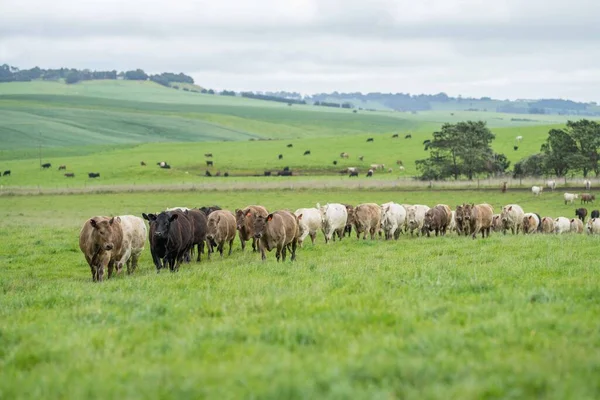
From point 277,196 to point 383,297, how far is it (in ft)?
149

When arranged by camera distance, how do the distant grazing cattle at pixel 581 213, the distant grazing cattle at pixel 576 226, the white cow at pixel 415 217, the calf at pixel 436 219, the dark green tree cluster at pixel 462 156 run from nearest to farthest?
1. the calf at pixel 436 219
2. the white cow at pixel 415 217
3. the distant grazing cattle at pixel 576 226
4. the distant grazing cattle at pixel 581 213
5. the dark green tree cluster at pixel 462 156

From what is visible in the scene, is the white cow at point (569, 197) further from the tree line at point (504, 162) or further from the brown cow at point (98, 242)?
the brown cow at point (98, 242)

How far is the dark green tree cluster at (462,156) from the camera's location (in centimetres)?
7031

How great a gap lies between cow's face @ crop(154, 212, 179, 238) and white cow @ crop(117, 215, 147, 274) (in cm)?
100

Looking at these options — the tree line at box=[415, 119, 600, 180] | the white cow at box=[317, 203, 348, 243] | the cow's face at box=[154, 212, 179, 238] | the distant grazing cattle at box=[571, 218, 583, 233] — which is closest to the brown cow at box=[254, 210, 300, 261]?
the cow's face at box=[154, 212, 179, 238]

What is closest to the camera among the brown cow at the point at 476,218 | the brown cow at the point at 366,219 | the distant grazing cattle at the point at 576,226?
the brown cow at the point at 476,218

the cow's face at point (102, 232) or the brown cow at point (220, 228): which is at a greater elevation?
the cow's face at point (102, 232)

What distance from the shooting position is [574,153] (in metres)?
66.4

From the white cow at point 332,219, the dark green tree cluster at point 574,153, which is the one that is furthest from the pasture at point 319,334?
the dark green tree cluster at point 574,153

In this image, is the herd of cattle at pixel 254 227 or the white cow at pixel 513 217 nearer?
the herd of cattle at pixel 254 227

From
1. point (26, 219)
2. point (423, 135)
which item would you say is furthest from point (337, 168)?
point (26, 219)

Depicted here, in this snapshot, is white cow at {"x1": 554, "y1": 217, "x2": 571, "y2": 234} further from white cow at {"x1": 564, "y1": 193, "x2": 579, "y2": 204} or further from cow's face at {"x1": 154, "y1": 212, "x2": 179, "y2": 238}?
cow's face at {"x1": 154, "y1": 212, "x2": 179, "y2": 238}

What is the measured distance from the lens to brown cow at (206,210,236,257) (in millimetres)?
23656

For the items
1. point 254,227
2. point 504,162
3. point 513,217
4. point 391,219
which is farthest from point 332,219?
point 504,162
